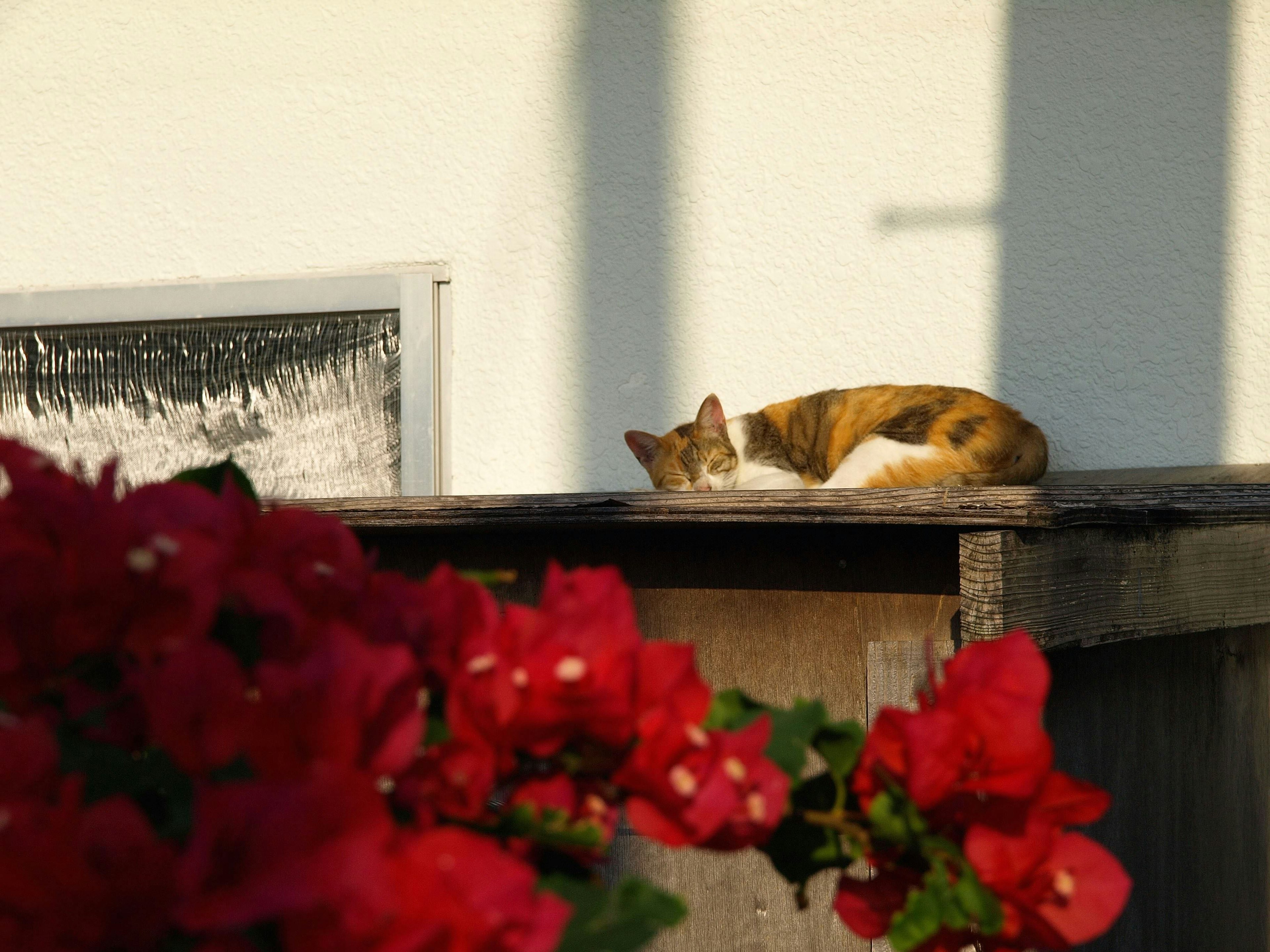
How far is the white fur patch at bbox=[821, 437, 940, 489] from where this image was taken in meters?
2.09

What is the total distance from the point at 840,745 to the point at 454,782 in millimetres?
160

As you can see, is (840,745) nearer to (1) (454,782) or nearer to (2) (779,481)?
(1) (454,782)

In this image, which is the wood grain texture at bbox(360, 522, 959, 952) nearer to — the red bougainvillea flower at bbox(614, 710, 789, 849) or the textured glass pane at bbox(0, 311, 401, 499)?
the textured glass pane at bbox(0, 311, 401, 499)

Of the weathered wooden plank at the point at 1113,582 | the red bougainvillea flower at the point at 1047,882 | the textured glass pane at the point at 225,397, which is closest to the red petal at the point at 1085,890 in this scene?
the red bougainvillea flower at the point at 1047,882

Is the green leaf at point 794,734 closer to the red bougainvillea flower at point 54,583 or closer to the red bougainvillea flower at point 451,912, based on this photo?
the red bougainvillea flower at point 451,912

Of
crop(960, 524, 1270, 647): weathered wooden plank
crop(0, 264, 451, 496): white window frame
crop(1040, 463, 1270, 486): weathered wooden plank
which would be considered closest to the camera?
crop(960, 524, 1270, 647): weathered wooden plank

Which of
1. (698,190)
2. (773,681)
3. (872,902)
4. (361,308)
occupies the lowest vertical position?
(773,681)

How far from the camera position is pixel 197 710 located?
0.34 metres

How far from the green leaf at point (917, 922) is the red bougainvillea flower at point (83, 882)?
256 mm

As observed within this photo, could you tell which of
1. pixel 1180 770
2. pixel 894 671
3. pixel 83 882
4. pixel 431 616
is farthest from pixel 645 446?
pixel 83 882

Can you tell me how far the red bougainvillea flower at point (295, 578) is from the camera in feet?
1.25

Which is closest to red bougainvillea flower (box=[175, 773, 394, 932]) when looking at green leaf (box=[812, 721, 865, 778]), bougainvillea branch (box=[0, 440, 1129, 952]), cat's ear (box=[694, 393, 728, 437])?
bougainvillea branch (box=[0, 440, 1129, 952])

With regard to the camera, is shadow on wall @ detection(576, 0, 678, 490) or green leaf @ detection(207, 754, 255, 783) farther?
shadow on wall @ detection(576, 0, 678, 490)

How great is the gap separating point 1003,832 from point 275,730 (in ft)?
0.86
